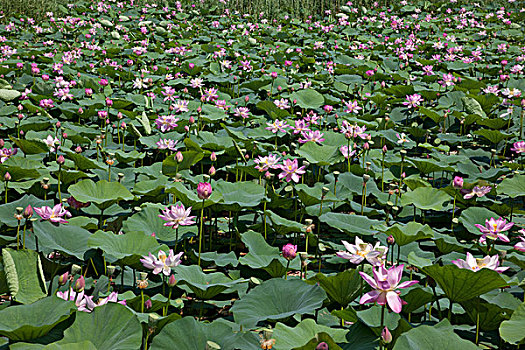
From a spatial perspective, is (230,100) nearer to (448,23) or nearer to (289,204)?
(289,204)

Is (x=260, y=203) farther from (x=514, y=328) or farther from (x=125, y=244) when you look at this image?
(x=514, y=328)

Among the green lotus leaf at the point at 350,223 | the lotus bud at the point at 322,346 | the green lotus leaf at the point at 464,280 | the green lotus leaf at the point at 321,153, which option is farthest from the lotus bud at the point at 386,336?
the green lotus leaf at the point at 321,153

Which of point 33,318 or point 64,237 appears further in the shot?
point 64,237

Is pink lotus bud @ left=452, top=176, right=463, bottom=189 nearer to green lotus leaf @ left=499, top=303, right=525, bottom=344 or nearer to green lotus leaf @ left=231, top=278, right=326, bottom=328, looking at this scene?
green lotus leaf @ left=499, top=303, right=525, bottom=344

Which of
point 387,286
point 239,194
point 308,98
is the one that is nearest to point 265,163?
point 239,194

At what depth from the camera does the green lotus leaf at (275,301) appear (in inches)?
53.3

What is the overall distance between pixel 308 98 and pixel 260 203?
1763 millimetres

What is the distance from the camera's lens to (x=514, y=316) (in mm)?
1290

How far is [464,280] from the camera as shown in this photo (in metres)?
1.32

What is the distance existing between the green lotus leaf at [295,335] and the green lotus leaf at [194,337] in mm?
68

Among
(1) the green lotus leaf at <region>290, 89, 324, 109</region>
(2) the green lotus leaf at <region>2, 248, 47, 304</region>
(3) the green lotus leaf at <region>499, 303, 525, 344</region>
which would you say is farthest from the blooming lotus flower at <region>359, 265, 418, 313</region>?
(1) the green lotus leaf at <region>290, 89, 324, 109</region>

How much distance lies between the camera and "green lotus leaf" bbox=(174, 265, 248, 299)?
4.98ft

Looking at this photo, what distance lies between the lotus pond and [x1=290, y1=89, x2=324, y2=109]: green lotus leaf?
0.02m

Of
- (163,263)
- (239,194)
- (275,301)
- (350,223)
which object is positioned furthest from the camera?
(239,194)
